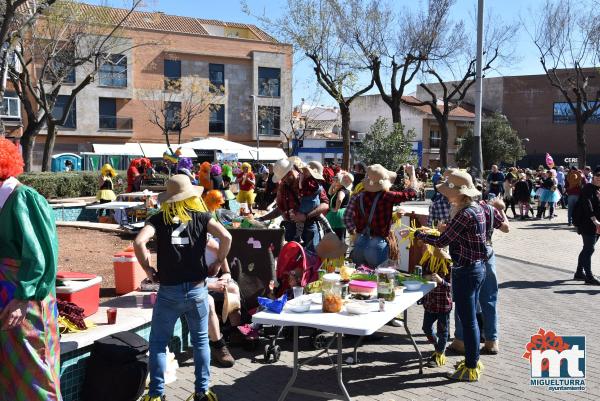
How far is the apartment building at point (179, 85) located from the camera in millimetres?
42344

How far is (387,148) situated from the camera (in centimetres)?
2531

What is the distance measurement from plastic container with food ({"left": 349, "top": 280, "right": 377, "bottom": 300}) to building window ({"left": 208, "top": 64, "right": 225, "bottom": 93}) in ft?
143

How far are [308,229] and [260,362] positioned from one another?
71.8 inches

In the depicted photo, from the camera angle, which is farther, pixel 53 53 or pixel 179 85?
pixel 179 85

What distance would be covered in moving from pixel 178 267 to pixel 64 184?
18.1 m

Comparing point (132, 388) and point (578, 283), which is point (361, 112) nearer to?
point (578, 283)

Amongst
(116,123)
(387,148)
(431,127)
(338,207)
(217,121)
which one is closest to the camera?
(338,207)

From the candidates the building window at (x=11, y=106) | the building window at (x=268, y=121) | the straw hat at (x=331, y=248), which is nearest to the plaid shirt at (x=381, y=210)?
the straw hat at (x=331, y=248)

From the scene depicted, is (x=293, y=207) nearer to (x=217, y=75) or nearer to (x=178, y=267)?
(x=178, y=267)

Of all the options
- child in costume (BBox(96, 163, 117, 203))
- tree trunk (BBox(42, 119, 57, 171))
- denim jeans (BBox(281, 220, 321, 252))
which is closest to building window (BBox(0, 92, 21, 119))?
tree trunk (BBox(42, 119, 57, 171))

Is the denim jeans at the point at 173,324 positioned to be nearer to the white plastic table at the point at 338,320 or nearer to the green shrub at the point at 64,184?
the white plastic table at the point at 338,320

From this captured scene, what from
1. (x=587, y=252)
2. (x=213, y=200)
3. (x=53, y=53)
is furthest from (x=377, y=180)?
(x=53, y=53)

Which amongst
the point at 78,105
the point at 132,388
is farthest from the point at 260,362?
the point at 78,105

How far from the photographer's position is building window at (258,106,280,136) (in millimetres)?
48312
